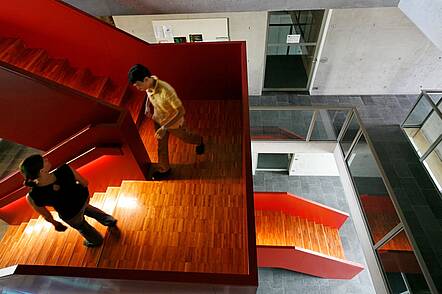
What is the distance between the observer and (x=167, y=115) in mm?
3471

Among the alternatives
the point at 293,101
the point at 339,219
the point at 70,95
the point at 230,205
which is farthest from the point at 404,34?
the point at 70,95

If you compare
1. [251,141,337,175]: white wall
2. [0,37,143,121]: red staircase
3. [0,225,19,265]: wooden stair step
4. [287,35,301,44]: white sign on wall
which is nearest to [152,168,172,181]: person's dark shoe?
[0,37,143,121]: red staircase

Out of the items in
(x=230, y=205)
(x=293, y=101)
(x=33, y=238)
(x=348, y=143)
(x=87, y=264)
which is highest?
(x=293, y=101)

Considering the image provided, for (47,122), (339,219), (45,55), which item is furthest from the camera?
(339,219)

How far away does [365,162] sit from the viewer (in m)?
5.37

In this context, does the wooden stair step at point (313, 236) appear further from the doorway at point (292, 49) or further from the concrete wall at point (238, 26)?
the concrete wall at point (238, 26)

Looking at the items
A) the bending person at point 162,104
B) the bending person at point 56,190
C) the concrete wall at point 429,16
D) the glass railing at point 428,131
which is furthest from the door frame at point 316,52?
the bending person at point 56,190

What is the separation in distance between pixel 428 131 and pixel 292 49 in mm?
4668

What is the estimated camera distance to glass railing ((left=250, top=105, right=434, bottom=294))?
426 centimetres

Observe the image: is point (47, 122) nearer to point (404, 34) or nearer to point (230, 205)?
point (230, 205)

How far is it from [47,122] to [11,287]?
1.81 metres

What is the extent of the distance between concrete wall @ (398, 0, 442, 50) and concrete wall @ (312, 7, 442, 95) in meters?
2.64

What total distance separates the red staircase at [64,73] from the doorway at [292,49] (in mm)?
4212

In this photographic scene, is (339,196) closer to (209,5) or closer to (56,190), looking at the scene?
(209,5)
